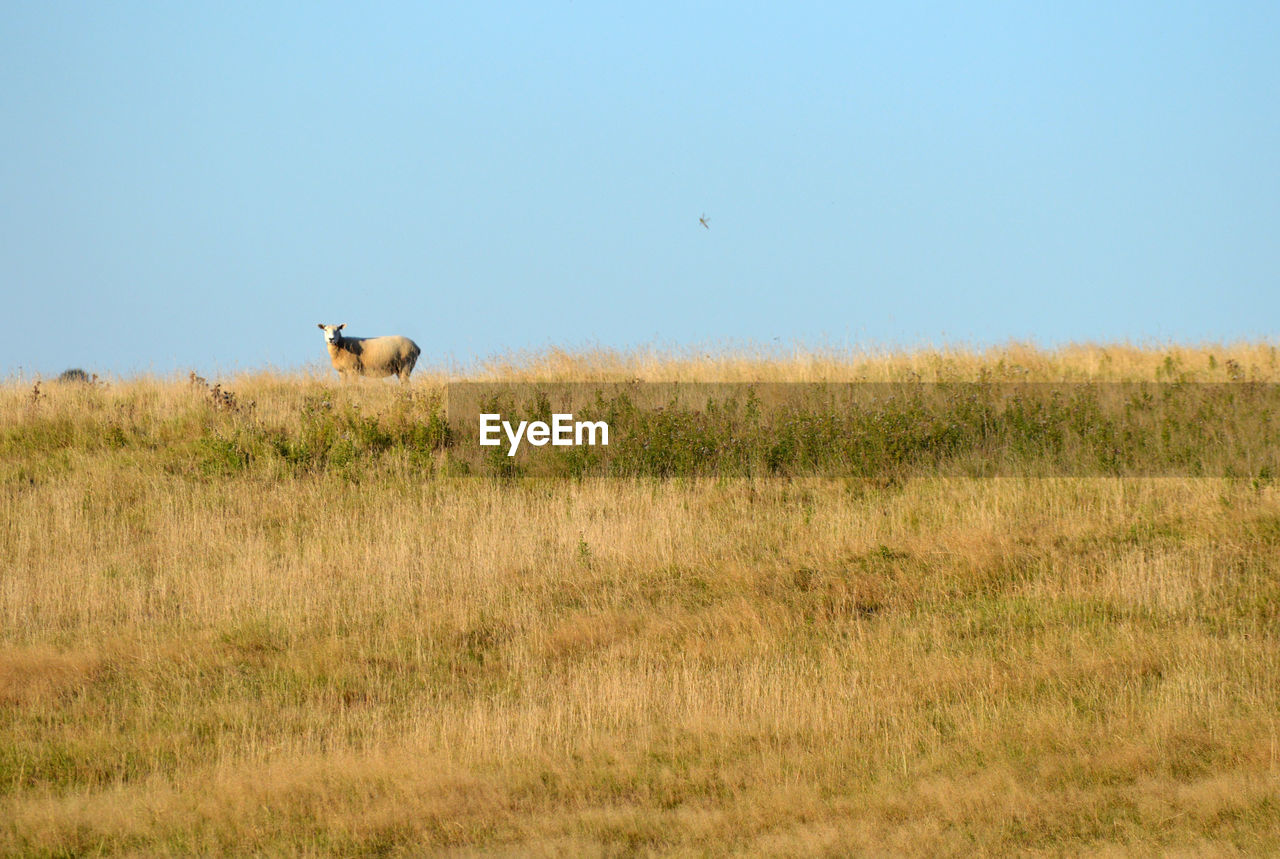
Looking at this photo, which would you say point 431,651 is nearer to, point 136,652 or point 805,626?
point 136,652

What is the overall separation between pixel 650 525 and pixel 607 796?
696cm

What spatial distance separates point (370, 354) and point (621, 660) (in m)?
19.1

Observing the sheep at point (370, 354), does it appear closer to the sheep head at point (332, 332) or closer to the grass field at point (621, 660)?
the sheep head at point (332, 332)

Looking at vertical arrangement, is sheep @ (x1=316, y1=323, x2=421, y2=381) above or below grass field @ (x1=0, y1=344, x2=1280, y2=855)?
above

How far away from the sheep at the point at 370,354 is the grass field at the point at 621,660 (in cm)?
837

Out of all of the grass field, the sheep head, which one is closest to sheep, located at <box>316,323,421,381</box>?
the sheep head

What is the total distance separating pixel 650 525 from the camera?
13398 millimetres

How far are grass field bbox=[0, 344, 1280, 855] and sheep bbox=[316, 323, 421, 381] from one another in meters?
8.37

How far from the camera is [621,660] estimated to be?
9.12 metres

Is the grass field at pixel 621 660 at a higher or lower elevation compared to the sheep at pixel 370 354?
lower

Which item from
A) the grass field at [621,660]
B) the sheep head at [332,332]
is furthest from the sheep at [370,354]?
the grass field at [621,660]

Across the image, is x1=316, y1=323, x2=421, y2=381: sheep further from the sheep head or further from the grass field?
the grass field

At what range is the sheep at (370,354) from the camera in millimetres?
25656

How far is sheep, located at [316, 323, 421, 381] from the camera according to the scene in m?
25.7
